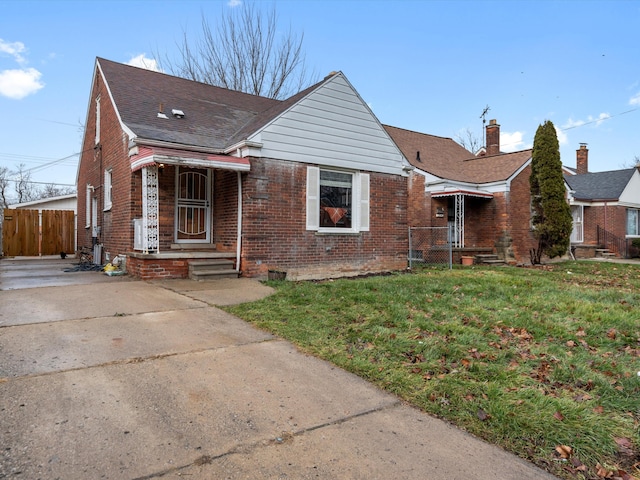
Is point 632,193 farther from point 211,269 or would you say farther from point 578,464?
point 578,464

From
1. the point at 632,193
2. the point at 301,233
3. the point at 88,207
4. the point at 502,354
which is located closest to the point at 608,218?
the point at 632,193

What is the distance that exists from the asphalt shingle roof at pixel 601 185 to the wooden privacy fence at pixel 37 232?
24.2 meters

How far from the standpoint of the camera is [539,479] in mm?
2229

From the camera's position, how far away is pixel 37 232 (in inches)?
653

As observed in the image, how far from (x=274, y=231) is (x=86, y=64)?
36.2 feet

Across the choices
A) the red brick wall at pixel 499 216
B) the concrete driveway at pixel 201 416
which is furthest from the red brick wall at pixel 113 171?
the red brick wall at pixel 499 216

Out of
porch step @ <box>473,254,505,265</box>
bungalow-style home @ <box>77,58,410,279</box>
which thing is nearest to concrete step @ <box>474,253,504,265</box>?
porch step @ <box>473,254,505,265</box>

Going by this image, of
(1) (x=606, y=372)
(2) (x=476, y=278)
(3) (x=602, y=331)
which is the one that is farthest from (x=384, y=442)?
(2) (x=476, y=278)

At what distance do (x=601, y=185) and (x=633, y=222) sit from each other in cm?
264

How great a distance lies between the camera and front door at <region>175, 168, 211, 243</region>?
31.5ft

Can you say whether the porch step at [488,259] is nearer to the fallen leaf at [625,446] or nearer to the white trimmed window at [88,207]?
the fallen leaf at [625,446]

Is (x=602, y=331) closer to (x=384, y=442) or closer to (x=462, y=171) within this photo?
(x=384, y=442)

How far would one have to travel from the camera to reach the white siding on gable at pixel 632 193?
2169cm

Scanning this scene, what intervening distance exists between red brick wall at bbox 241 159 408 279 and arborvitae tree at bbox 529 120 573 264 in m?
7.33
